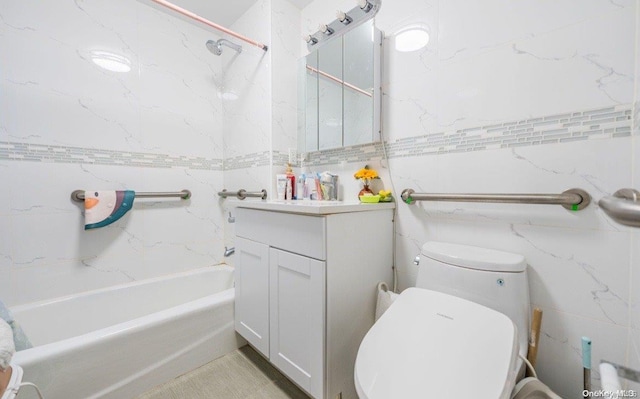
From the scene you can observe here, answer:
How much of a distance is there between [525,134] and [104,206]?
2.18 metres

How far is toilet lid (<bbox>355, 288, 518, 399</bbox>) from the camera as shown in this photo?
0.59 meters

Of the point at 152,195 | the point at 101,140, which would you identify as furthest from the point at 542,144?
the point at 101,140

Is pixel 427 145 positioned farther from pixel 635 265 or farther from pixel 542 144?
pixel 635 265

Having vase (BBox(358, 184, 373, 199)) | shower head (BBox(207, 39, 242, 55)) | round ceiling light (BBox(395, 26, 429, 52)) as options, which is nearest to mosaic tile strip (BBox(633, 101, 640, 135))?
round ceiling light (BBox(395, 26, 429, 52))

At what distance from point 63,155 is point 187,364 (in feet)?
4.58

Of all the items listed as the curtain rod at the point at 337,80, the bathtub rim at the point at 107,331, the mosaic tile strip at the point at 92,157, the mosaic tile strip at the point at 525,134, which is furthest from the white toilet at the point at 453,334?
the mosaic tile strip at the point at 92,157

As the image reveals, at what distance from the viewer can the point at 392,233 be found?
4.18 feet

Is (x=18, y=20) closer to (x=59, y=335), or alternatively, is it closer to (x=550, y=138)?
(x=59, y=335)

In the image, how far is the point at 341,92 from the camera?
4.83ft

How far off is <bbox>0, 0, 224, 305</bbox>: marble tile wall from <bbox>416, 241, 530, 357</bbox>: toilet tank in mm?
1779

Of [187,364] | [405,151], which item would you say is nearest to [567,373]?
[405,151]

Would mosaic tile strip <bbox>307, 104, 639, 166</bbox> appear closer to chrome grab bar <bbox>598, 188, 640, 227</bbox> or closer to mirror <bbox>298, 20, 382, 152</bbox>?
mirror <bbox>298, 20, 382, 152</bbox>

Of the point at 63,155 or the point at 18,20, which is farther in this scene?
the point at 63,155

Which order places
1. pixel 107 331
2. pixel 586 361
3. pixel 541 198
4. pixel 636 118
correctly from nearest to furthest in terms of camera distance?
1. pixel 586 361
2. pixel 636 118
3. pixel 541 198
4. pixel 107 331
